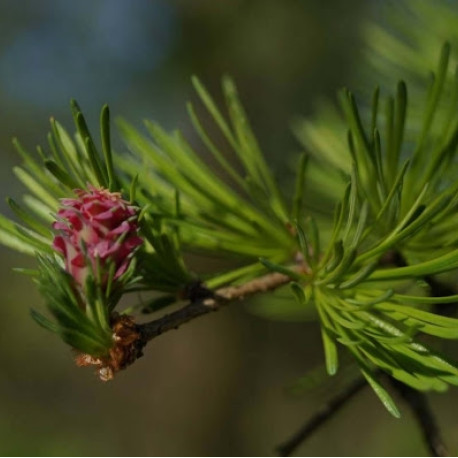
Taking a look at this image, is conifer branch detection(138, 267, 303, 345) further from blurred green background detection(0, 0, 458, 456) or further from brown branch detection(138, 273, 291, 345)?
blurred green background detection(0, 0, 458, 456)

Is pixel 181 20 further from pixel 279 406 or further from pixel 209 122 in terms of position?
pixel 279 406

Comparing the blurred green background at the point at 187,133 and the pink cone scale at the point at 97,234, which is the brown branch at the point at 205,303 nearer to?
the pink cone scale at the point at 97,234

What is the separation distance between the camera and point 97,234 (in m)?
0.29

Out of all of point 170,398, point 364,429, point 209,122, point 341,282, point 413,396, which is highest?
point 341,282

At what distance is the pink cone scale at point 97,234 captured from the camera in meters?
0.28

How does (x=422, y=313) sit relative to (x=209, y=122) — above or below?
above

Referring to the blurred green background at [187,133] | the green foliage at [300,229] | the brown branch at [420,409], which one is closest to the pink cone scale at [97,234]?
the green foliage at [300,229]

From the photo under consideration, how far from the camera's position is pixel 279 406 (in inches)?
115

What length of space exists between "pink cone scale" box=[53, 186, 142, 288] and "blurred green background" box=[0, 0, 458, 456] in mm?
1730

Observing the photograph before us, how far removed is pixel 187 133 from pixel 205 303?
1.94m

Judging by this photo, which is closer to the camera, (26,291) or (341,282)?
(341,282)

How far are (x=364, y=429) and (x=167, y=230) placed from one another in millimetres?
2468

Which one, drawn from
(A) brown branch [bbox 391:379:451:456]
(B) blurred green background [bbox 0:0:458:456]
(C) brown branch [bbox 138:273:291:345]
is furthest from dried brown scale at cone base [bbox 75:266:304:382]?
(B) blurred green background [bbox 0:0:458:456]

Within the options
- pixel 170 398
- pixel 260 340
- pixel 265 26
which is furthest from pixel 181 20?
pixel 170 398
